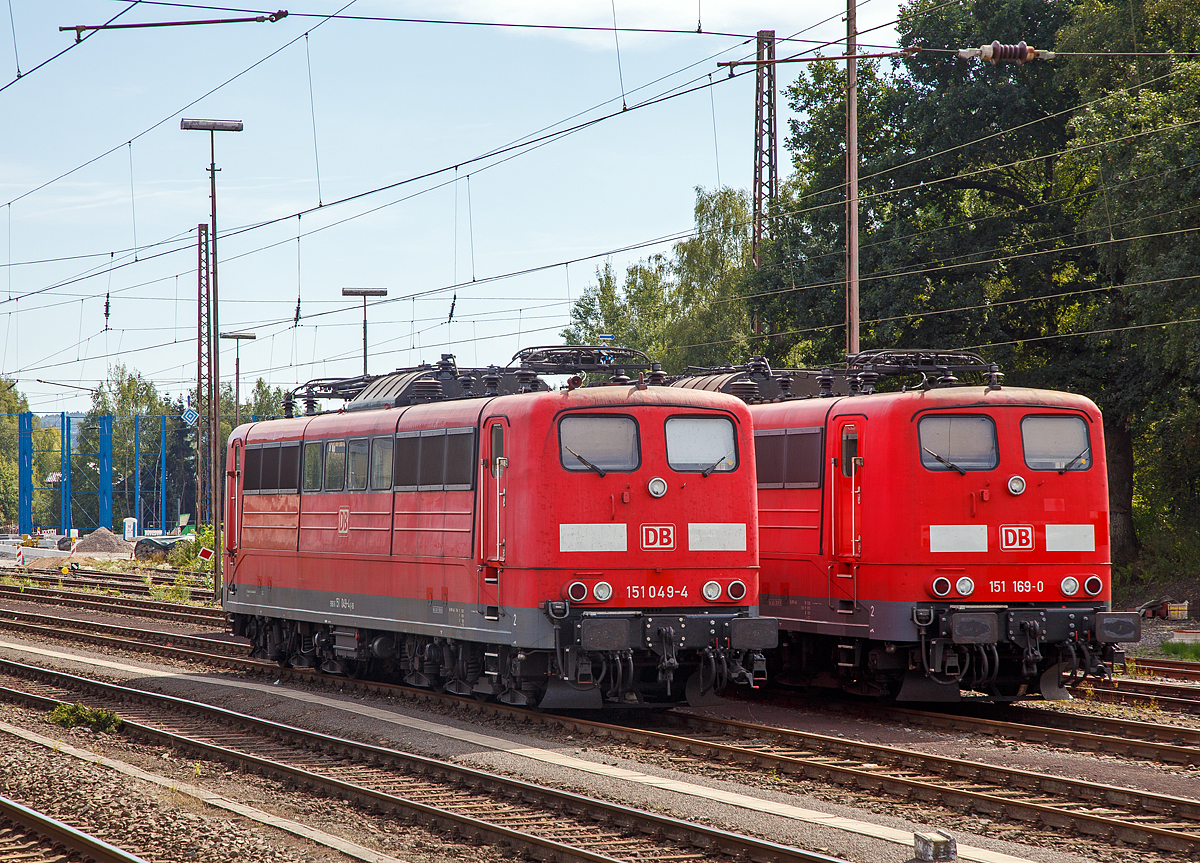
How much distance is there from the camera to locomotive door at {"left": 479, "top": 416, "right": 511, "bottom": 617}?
573 inches

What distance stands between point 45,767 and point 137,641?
13.6m

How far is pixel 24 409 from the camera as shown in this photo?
5901 inches

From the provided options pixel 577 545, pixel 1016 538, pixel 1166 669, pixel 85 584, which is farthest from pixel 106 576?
pixel 1016 538

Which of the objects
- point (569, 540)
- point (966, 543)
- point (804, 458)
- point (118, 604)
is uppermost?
point (804, 458)

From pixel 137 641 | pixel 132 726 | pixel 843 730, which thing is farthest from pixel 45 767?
pixel 137 641

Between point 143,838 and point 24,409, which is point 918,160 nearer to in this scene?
point 143,838

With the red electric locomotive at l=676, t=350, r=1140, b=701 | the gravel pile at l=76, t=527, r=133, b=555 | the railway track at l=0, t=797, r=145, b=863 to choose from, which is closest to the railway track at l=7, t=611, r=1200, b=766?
the red electric locomotive at l=676, t=350, r=1140, b=701

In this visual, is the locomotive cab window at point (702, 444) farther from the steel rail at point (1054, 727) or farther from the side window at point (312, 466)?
the side window at point (312, 466)

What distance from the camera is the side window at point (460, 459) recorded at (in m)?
15.3

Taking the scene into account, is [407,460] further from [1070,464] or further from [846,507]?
[1070,464]

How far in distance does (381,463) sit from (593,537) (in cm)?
413

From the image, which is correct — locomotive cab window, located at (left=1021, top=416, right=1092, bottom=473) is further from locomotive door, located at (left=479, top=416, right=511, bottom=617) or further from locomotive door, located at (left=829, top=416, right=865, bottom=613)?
locomotive door, located at (left=479, top=416, right=511, bottom=617)

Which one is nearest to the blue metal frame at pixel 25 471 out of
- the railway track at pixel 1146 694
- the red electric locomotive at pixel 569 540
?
the red electric locomotive at pixel 569 540

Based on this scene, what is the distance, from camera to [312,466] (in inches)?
750
